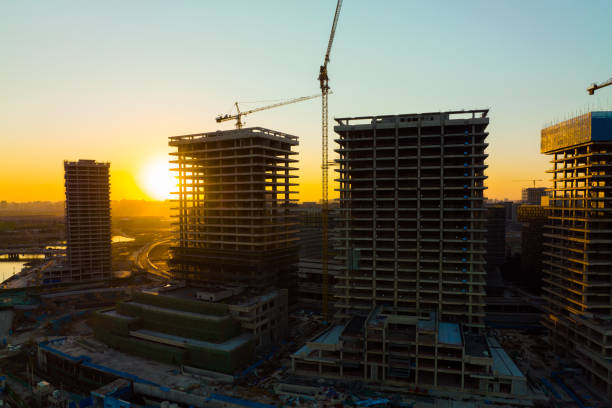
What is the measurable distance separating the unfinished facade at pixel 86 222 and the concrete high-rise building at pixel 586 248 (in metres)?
163

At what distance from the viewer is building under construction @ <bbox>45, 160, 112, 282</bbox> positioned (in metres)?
158

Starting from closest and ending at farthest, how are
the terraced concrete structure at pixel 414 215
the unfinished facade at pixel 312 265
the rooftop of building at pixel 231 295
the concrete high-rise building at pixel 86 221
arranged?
the terraced concrete structure at pixel 414 215 → the rooftop of building at pixel 231 295 → the unfinished facade at pixel 312 265 → the concrete high-rise building at pixel 86 221

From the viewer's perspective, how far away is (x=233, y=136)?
359 ft

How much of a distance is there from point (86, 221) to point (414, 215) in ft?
448

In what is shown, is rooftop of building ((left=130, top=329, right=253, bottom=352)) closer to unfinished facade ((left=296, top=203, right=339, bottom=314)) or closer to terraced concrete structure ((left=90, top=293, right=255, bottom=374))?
terraced concrete structure ((left=90, top=293, right=255, bottom=374))

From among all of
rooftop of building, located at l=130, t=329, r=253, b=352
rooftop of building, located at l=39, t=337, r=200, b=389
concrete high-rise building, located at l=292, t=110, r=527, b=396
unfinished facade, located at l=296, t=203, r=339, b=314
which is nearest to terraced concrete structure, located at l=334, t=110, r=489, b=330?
concrete high-rise building, located at l=292, t=110, r=527, b=396

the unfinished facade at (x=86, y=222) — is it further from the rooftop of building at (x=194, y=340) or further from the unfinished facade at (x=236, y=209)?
the rooftop of building at (x=194, y=340)

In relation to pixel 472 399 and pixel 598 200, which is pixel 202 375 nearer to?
pixel 472 399

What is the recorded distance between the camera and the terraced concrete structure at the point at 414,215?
88062 millimetres

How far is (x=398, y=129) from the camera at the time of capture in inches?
3644

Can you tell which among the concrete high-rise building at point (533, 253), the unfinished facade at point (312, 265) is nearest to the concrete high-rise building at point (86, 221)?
the unfinished facade at point (312, 265)

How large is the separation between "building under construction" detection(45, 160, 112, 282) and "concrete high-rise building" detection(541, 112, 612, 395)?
6420 inches

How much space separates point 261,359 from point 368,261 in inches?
1370

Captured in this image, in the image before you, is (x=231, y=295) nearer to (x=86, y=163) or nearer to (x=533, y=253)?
(x=86, y=163)
